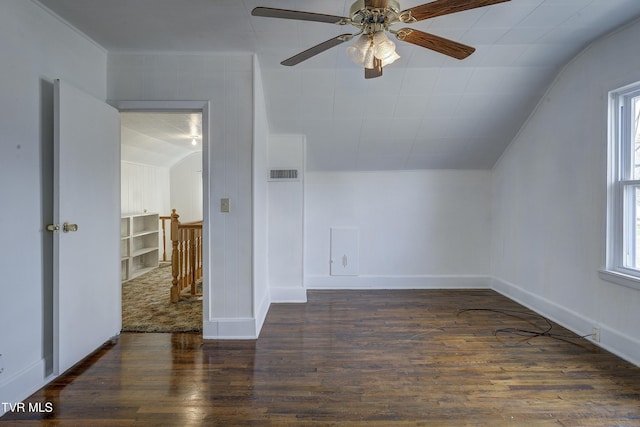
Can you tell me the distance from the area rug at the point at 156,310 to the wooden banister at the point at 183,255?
0.58 feet

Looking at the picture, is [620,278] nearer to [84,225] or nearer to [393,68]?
[393,68]

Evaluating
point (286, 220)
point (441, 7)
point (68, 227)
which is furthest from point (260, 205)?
point (441, 7)

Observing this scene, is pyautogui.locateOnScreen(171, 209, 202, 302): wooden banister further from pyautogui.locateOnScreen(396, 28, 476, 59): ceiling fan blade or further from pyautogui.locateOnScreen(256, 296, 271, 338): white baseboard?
pyautogui.locateOnScreen(396, 28, 476, 59): ceiling fan blade

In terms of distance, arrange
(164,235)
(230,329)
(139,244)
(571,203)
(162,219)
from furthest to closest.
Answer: (164,235) < (162,219) < (139,244) < (571,203) < (230,329)

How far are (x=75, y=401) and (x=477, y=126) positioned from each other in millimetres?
4235

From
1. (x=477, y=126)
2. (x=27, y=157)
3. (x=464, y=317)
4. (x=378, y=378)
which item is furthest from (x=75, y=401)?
(x=477, y=126)

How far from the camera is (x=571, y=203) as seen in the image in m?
3.00

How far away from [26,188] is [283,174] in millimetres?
2306

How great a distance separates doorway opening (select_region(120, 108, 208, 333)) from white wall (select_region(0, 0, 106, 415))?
758mm

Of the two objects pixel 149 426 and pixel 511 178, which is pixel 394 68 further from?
pixel 149 426

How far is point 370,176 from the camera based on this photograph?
4352 mm

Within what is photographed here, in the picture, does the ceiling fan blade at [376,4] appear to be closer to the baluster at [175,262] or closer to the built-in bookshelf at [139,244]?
the baluster at [175,262]

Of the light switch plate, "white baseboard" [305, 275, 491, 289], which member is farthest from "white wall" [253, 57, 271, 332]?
"white baseboard" [305, 275, 491, 289]

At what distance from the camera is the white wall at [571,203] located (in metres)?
2.54
